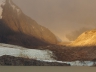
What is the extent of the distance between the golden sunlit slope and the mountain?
46cm

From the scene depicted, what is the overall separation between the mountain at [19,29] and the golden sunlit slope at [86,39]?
1.52 ft

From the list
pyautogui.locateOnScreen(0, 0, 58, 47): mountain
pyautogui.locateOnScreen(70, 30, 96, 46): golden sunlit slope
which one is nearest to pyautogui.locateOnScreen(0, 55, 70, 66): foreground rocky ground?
pyautogui.locateOnScreen(0, 0, 58, 47): mountain

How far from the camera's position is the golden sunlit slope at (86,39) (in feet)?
18.4

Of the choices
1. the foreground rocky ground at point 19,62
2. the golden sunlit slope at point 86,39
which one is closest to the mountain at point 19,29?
the foreground rocky ground at point 19,62

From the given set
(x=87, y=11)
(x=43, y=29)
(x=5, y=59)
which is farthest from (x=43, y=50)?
(x=87, y=11)

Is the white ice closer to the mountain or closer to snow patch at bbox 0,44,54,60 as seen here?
snow patch at bbox 0,44,54,60

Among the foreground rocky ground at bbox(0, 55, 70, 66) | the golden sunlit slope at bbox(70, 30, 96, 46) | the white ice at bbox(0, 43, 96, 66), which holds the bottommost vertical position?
the foreground rocky ground at bbox(0, 55, 70, 66)

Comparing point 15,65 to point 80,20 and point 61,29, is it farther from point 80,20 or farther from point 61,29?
point 80,20

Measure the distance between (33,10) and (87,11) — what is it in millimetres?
1197

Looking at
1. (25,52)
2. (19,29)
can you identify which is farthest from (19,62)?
(19,29)

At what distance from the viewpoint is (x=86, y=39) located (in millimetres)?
5648

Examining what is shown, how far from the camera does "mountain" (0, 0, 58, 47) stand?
555 centimetres

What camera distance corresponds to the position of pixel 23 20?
5.62m

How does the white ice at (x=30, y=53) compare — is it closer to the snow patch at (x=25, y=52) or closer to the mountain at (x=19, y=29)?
the snow patch at (x=25, y=52)
